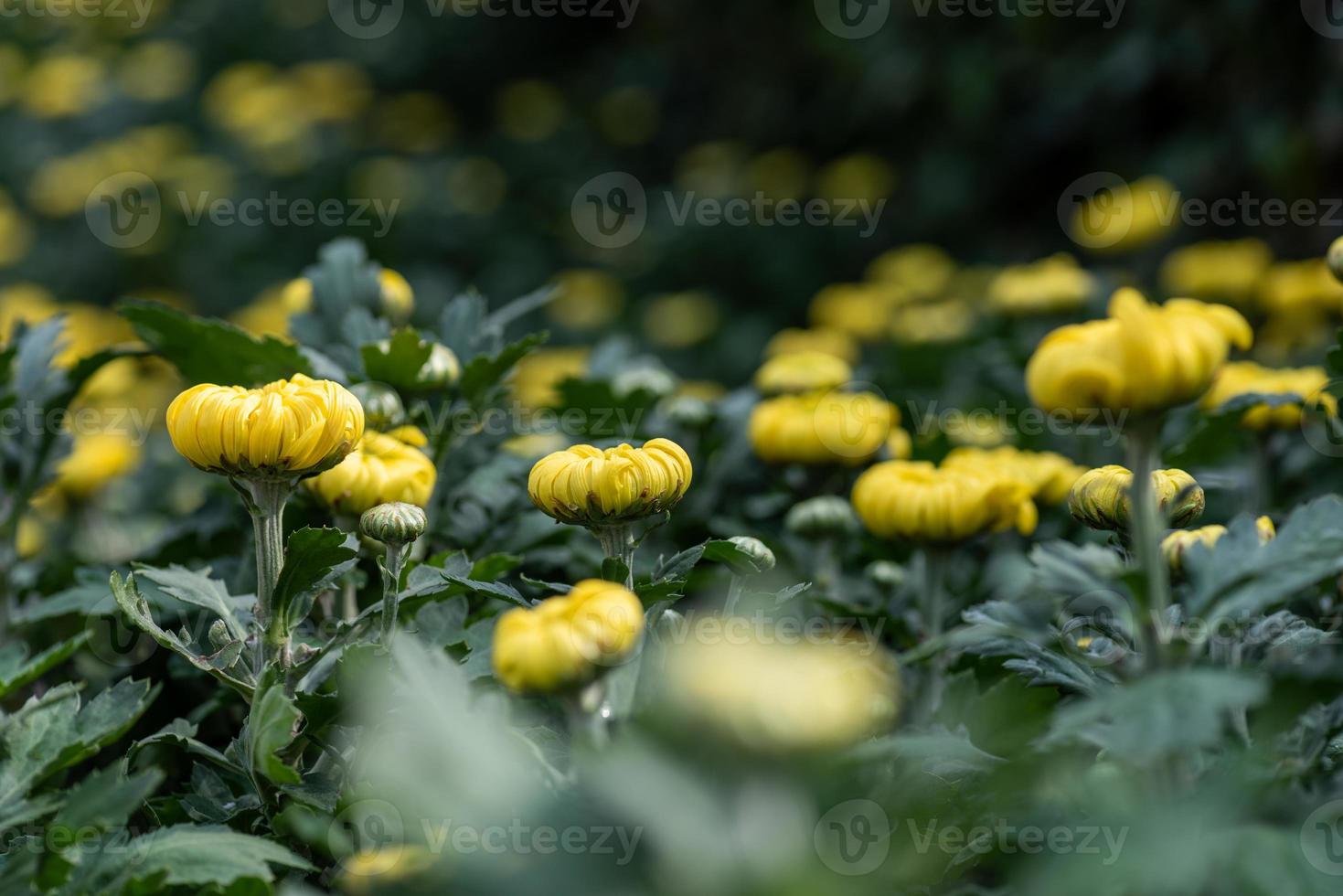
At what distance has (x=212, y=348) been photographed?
1684 mm

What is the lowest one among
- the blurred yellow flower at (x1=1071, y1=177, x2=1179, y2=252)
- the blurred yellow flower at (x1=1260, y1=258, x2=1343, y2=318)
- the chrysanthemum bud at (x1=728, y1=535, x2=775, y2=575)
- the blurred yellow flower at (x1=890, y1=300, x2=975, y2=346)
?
the chrysanthemum bud at (x1=728, y1=535, x2=775, y2=575)

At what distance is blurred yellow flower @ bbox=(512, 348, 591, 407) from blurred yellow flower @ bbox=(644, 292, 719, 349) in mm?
361

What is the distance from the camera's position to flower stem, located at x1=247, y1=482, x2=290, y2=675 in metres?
1.26

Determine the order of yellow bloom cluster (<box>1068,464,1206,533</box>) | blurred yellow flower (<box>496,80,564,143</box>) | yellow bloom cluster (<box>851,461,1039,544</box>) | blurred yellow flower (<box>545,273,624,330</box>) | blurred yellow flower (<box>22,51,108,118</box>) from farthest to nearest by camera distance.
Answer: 1. blurred yellow flower (<box>22,51,108,118</box>)
2. blurred yellow flower (<box>496,80,564,143</box>)
3. blurred yellow flower (<box>545,273,624,330</box>)
4. yellow bloom cluster (<box>851,461,1039,544</box>)
5. yellow bloom cluster (<box>1068,464,1206,533</box>)

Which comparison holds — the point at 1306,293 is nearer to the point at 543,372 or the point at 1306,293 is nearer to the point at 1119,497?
the point at 1119,497

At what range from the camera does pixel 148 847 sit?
109cm

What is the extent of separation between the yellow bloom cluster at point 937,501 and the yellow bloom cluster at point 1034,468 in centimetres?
3

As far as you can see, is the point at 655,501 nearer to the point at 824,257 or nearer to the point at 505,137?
the point at 824,257

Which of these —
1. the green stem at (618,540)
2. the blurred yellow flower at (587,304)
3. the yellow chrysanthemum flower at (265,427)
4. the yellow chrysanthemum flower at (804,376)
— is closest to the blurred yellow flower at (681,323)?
the blurred yellow flower at (587,304)

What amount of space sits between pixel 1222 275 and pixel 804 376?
130cm

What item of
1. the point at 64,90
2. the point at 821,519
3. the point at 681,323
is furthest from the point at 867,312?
the point at 64,90

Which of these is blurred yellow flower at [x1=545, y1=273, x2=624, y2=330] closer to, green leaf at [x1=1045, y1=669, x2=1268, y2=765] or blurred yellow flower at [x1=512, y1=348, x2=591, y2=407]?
blurred yellow flower at [x1=512, y1=348, x2=591, y2=407]

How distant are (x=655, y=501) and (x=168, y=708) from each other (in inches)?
31.0

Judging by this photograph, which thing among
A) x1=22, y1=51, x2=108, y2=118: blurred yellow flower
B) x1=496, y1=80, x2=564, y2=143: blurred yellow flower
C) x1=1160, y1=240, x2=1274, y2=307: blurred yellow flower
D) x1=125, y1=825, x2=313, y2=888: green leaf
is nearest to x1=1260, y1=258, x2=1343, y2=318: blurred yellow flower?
x1=1160, y1=240, x2=1274, y2=307: blurred yellow flower
